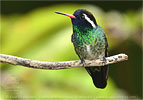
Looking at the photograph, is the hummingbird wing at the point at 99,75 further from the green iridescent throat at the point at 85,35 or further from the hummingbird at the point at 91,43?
the green iridescent throat at the point at 85,35

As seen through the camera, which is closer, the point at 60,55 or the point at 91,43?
the point at 91,43

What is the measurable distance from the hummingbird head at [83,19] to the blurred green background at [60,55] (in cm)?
97

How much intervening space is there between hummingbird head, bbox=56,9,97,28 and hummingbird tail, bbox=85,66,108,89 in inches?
17.2

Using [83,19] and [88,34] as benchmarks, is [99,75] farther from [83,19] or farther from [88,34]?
[83,19]

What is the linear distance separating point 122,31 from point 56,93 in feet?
4.33

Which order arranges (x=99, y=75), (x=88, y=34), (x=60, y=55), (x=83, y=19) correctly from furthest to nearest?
(x=60, y=55) → (x=99, y=75) → (x=88, y=34) → (x=83, y=19)

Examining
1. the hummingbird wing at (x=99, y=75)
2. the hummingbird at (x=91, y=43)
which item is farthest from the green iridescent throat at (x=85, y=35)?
the hummingbird wing at (x=99, y=75)

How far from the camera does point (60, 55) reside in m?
3.72

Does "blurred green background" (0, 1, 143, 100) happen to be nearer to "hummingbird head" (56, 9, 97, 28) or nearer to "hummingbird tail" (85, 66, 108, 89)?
"hummingbird tail" (85, 66, 108, 89)

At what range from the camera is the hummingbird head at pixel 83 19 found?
2.27m

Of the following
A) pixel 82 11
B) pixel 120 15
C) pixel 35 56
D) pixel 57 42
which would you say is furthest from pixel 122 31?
pixel 82 11

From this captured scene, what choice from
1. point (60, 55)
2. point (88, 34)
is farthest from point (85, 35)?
point (60, 55)

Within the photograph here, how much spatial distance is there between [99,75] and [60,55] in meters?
1.11

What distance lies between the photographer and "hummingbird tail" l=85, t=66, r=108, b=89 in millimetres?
2461
